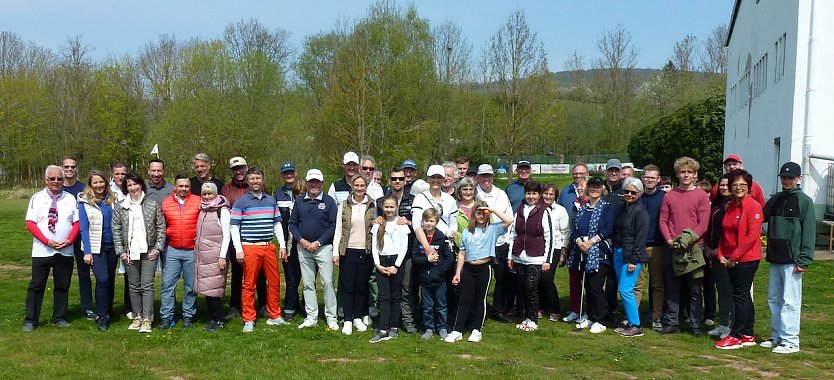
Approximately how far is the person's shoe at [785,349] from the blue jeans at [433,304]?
136 inches

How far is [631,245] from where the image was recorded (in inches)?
279

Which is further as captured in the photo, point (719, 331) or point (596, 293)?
point (596, 293)

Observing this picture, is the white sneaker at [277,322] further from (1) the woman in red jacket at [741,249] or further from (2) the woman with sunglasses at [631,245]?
(1) the woman in red jacket at [741,249]

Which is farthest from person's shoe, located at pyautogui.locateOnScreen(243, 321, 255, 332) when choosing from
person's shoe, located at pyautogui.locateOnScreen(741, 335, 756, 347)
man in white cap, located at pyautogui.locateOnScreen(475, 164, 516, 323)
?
person's shoe, located at pyautogui.locateOnScreen(741, 335, 756, 347)

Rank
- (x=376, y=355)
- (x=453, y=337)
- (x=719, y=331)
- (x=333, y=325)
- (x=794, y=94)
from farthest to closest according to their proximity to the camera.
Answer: (x=794, y=94)
(x=333, y=325)
(x=719, y=331)
(x=453, y=337)
(x=376, y=355)

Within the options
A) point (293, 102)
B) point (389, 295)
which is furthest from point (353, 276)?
point (293, 102)

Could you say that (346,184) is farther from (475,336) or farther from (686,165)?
(686,165)

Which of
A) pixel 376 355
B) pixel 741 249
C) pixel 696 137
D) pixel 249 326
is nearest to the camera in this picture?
pixel 376 355

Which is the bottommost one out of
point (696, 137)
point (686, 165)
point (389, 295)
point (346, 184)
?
point (389, 295)

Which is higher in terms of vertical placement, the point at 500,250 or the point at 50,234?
the point at 50,234

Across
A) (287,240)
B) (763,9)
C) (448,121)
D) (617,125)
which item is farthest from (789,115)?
(617,125)

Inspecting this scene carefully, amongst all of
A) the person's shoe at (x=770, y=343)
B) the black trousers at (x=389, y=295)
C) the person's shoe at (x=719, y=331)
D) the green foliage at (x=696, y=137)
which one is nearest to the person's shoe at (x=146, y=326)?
the black trousers at (x=389, y=295)

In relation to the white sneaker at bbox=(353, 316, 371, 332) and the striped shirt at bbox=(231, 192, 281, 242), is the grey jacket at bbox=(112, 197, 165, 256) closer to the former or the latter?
the striped shirt at bbox=(231, 192, 281, 242)

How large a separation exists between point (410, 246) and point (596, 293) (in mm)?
2267
